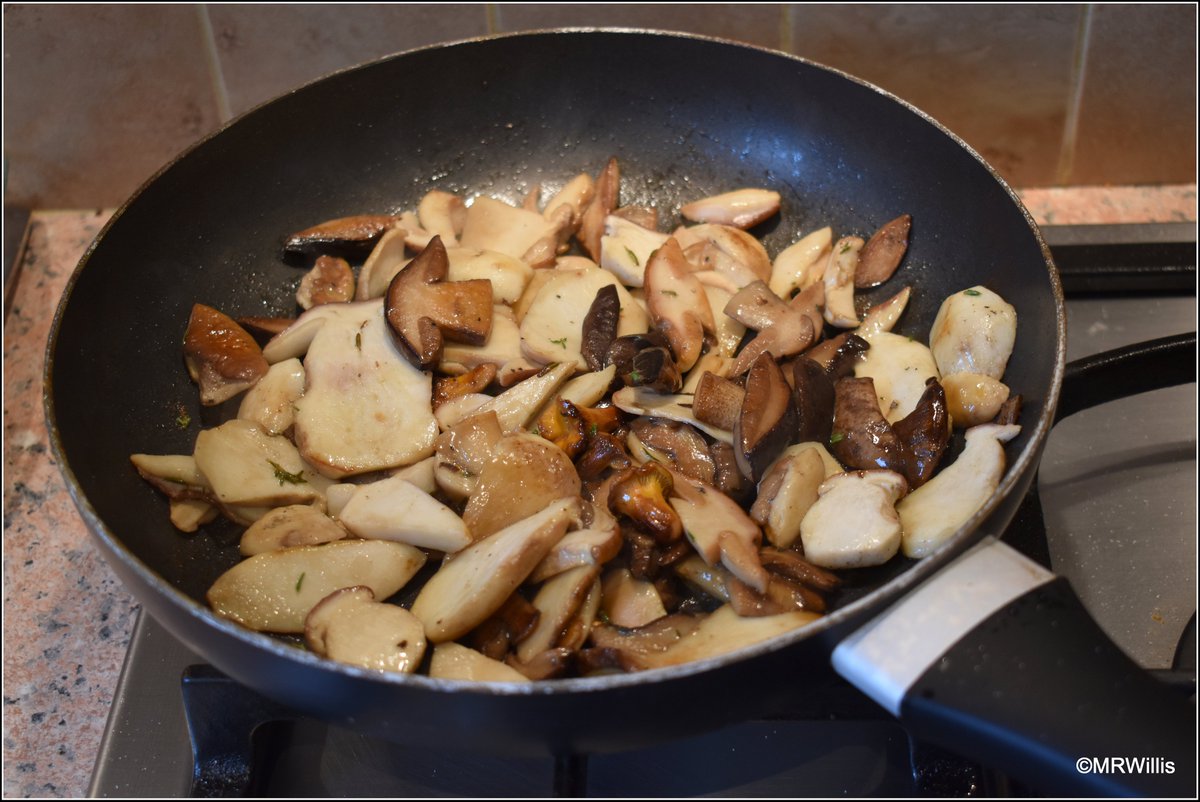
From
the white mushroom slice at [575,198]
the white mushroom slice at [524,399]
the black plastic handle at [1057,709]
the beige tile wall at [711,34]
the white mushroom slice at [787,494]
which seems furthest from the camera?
the beige tile wall at [711,34]

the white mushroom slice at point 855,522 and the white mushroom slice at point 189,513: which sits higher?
the white mushroom slice at point 855,522

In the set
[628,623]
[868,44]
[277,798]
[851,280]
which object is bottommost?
[277,798]

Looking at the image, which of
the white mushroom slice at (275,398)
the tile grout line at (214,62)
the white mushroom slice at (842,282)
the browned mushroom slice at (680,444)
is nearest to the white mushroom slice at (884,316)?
the white mushroom slice at (842,282)

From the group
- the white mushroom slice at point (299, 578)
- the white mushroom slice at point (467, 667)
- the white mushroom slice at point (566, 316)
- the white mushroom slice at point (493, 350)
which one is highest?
the white mushroom slice at point (566, 316)

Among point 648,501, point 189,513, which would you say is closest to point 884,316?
point 648,501

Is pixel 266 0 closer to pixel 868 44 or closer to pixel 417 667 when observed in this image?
pixel 868 44

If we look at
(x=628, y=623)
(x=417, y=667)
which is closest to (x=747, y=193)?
(x=628, y=623)

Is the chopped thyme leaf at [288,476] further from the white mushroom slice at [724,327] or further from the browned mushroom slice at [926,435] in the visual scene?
the browned mushroom slice at [926,435]
